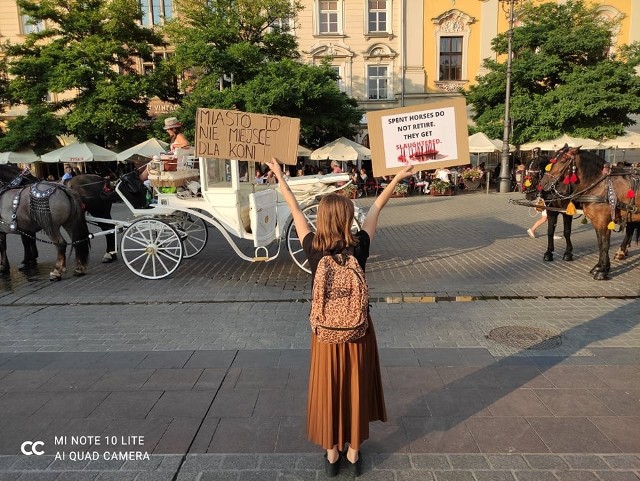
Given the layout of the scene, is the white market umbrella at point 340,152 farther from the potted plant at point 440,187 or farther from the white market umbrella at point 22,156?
the white market umbrella at point 22,156

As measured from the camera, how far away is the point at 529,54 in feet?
77.0

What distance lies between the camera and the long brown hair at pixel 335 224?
2.51m

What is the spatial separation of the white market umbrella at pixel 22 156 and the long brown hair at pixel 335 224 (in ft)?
79.2

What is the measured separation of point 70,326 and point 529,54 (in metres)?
24.6

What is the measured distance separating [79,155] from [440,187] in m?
16.0

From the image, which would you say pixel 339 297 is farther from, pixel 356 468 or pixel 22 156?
pixel 22 156

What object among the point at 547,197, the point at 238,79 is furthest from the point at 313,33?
the point at 547,197

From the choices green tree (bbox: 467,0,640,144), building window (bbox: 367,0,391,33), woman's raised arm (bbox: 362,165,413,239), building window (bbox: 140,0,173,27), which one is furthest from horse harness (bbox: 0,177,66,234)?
building window (bbox: 367,0,391,33)

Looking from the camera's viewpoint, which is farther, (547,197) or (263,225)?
(547,197)

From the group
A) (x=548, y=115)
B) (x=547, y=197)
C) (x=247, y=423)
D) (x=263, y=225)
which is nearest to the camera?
(x=247, y=423)

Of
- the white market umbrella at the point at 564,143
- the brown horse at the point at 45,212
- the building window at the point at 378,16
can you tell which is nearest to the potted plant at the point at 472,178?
the white market umbrella at the point at 564,143

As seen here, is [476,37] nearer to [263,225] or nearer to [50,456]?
[263,225]

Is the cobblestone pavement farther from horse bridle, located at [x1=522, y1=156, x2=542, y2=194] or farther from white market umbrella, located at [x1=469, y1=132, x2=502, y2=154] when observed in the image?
white market umbrella, located at [x1=469, y1=132, x2=502, y2=154]

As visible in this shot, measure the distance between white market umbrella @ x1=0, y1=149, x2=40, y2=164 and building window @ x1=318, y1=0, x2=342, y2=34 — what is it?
712 inches
